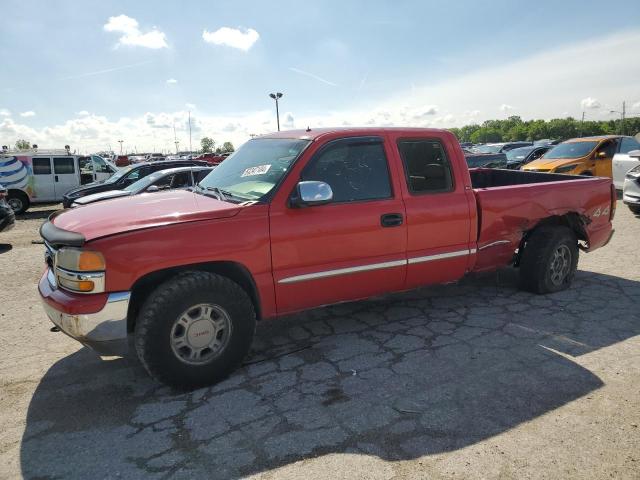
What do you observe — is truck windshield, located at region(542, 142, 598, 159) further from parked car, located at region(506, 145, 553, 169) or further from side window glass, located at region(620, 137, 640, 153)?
parked car, located at region(506, 145, 553, 169)

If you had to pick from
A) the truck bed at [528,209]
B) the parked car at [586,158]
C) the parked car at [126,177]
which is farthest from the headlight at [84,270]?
the parked car at [586,158]

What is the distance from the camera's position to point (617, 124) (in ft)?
382

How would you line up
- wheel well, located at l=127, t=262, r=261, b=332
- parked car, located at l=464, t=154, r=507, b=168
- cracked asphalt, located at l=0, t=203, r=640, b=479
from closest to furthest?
cracked asphalt, located at l=0, t=203, r=640, b=479 → wheel well, located at l=127, t=262, r=261, b=332 → parked car, located at l=464, t=154, r=507, b=168

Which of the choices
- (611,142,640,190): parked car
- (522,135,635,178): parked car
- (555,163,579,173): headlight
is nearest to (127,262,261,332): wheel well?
(522,135,635,178): parked car

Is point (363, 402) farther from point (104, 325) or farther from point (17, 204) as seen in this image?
point (17, 204)

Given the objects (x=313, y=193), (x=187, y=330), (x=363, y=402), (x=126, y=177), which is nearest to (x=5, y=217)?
(x=126, y=177)

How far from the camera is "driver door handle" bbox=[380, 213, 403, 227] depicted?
4020 millimetres

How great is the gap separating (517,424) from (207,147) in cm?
15509

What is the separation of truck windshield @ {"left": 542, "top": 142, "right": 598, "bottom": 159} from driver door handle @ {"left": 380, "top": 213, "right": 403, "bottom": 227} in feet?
36.5

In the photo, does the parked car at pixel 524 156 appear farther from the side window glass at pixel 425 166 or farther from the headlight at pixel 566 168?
the side window glass at pixel 425 166

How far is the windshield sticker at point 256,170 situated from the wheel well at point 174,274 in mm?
910

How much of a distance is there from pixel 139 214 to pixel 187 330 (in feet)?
3.01

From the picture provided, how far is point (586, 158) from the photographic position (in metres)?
12.8

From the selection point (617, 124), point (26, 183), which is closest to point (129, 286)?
point (26, 183)
